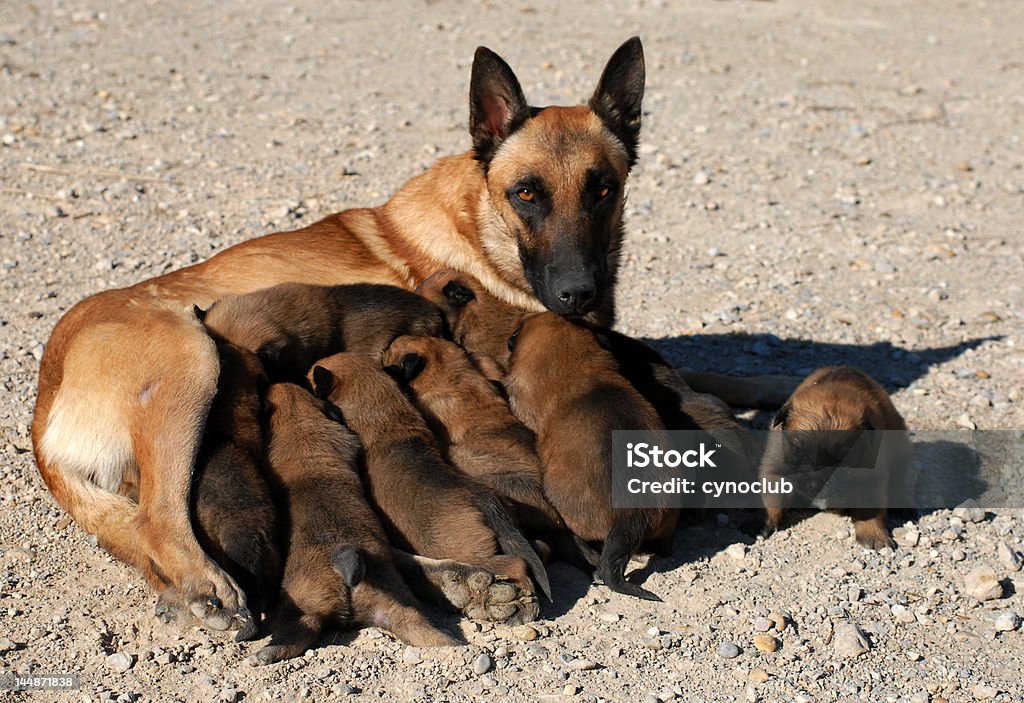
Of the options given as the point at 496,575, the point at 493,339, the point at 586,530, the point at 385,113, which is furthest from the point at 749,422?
the point at 385,113

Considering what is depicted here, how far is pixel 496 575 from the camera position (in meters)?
4.21

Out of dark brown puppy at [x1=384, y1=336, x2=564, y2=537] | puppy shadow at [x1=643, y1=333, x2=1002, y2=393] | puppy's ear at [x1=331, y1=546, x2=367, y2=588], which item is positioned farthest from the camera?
puppy shadow at [x1=643, y1=333, x2=1002, y2=393]

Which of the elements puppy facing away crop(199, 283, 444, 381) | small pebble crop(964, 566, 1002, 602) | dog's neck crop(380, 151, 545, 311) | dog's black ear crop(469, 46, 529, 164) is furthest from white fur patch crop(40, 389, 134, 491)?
small pebble crop(964, 566, 1002, 602)

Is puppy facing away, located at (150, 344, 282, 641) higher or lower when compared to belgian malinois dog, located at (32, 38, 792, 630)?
lower

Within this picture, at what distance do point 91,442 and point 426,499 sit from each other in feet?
4.69

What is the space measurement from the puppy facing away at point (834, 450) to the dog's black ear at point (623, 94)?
1546mm

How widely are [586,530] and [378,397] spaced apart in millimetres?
1050

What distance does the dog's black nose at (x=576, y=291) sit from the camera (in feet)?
16.7

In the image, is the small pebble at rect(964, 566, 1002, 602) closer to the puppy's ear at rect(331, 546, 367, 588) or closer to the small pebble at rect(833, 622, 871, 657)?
the small pebble at rect(833, 622, 871, 657)

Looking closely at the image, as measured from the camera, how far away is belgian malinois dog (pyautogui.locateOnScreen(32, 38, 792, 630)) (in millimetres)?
4340

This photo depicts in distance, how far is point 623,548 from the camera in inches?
171

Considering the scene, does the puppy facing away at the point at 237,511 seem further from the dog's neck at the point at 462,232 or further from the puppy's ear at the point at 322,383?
the dog's neck at the point at 462,232

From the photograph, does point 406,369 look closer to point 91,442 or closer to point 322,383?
point 322,383

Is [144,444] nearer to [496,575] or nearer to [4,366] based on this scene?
[496,575]
